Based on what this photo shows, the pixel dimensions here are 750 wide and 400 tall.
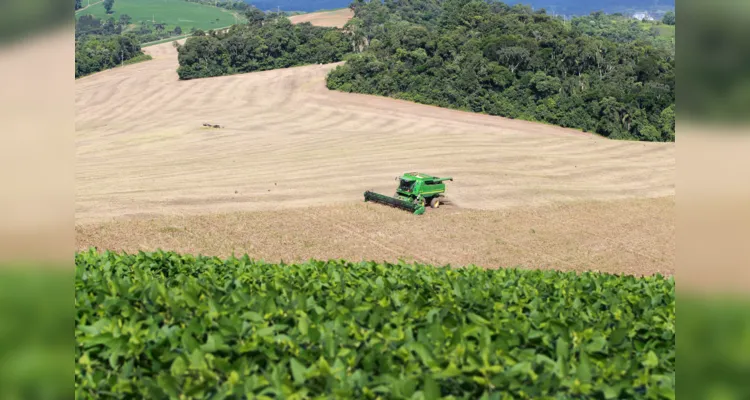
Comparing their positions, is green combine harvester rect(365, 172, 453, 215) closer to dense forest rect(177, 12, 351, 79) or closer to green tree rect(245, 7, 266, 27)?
dense forest rect(177, 12, 351, 79)

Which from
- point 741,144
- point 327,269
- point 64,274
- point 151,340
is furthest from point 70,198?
point 327,269

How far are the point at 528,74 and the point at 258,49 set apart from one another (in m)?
33.6

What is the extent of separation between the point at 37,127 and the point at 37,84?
0.72 ft

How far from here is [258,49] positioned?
8381 cm

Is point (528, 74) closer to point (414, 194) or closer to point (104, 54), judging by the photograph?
point (414, 194)

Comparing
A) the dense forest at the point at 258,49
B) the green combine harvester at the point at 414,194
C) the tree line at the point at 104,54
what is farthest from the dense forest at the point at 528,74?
the green combine harvester at the point at 414,194

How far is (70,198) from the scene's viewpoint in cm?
341

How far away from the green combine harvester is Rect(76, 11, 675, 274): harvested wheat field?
558mm

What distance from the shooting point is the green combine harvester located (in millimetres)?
29456

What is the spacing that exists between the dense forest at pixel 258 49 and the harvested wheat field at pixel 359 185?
16.4 m

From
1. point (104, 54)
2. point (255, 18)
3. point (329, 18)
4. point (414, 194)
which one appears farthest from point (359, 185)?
point (329, 18)

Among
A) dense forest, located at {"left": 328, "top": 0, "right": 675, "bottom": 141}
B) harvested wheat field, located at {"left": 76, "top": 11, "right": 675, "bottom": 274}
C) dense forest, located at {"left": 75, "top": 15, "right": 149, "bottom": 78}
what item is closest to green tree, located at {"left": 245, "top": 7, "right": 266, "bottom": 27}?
dense forest, located at {"left": 75, "top": 15, "right": 149, "bottom": 78}

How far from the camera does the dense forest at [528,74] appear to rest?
199ft

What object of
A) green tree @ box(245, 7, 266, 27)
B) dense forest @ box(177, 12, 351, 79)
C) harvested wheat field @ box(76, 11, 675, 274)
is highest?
green tree @ box(245, 7, 266, 27)
